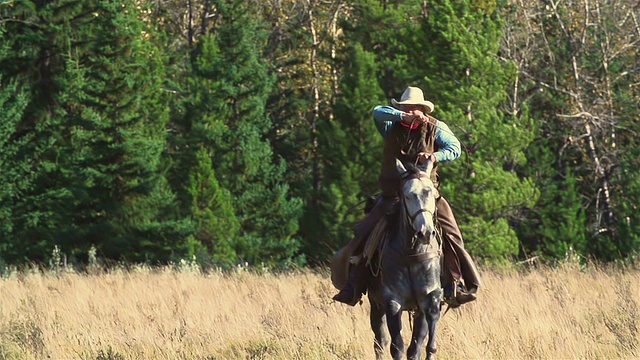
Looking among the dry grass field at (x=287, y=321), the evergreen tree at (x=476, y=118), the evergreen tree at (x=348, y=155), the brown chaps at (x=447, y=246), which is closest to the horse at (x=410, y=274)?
the brown chaps at (x=447, y=246)

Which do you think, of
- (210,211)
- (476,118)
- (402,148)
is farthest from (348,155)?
(402,148)

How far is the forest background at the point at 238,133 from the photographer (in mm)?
37156

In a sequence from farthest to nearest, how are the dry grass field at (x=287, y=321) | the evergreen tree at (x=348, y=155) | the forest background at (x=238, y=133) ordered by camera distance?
the evergreen tree at (x=348, y=155), the forest background at (x=238, y=133), the dry grass field at (x=287, y=321)

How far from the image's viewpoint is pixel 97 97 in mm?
37031

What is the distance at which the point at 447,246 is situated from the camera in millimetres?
9359

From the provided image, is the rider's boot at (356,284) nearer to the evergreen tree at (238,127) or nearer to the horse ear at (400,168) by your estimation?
the horse ear at (400,168)

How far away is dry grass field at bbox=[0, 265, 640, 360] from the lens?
10.2 m

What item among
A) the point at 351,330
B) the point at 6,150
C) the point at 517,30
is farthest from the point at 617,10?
the point at 351,330

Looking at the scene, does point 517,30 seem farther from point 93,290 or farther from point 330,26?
point 93,290

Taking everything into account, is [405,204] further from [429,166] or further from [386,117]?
[386,117]

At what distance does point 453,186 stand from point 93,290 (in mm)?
15475

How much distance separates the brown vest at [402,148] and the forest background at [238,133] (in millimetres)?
23619

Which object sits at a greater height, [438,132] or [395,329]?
[438,132]

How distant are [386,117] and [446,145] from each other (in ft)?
1.77
